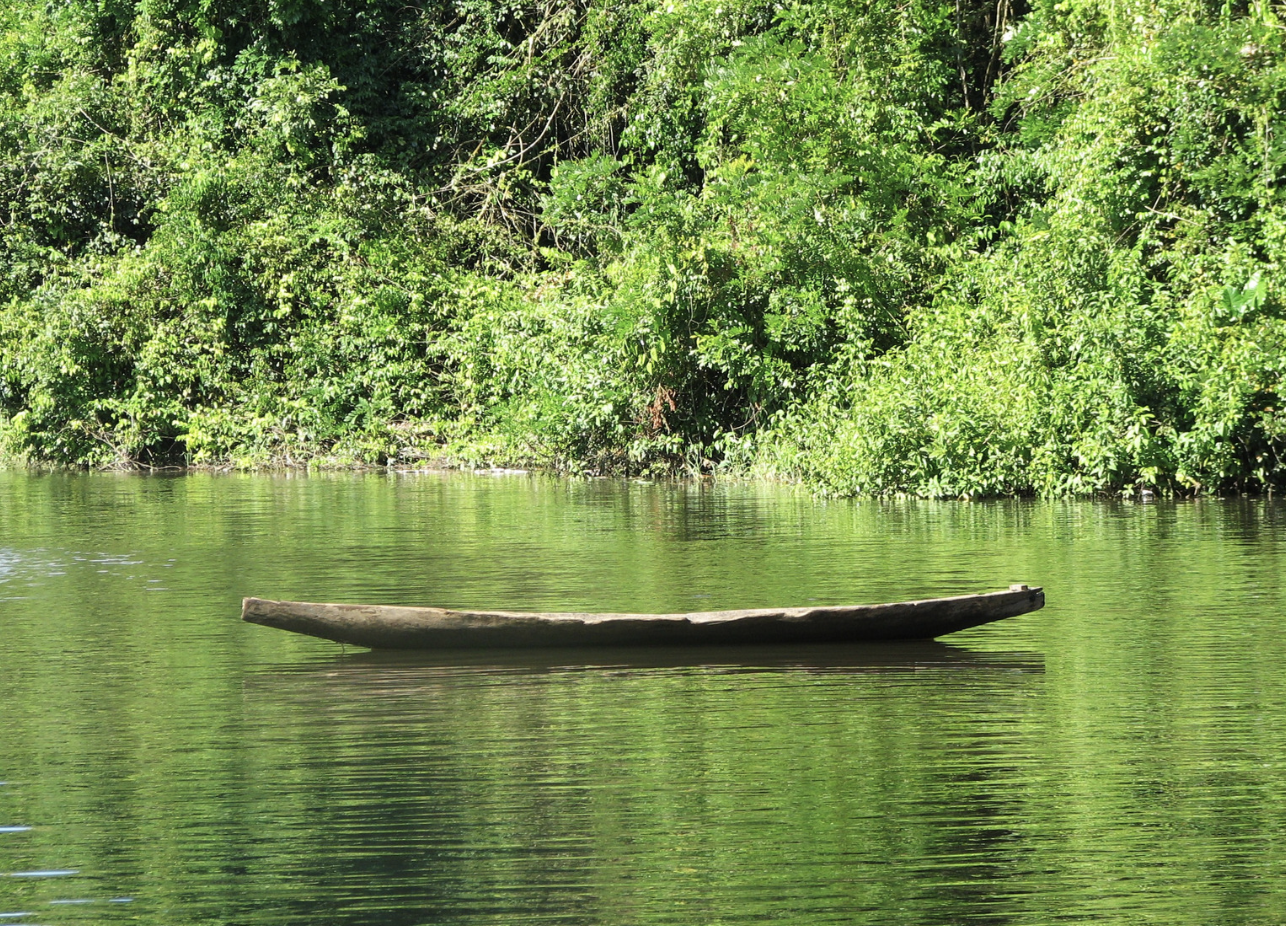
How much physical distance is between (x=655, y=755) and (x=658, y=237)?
16.8 m

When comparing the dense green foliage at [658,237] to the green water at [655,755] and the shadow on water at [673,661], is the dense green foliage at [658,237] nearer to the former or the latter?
the green water at [655,755]

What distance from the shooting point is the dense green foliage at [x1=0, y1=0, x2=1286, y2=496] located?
18672 millimetres

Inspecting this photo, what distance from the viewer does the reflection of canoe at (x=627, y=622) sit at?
8.33m

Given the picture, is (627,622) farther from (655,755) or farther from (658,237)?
(658,237)

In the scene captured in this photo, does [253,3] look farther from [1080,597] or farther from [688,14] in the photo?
[1080,597]

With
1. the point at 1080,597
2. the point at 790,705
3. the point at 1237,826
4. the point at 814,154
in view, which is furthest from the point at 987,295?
the point at 1237,826

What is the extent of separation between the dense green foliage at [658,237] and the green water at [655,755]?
19.4 ft

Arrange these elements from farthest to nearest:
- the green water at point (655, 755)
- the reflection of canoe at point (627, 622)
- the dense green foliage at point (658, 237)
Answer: the dense green foliage at point (658, 237) → the reflection of canoe at point (627, 622) → the green water at point (655, 755)

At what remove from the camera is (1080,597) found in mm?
10750

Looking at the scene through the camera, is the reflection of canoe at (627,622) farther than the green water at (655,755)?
Yes

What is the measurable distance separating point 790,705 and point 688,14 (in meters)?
19.9

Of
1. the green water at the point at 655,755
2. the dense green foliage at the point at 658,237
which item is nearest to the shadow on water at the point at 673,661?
the green water at the point at 655,755

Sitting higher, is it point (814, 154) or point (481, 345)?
point (814, 154)

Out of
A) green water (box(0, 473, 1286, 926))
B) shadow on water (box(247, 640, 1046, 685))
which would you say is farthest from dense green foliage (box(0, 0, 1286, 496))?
shadow on water (box(247, 640, 1046, 685))
